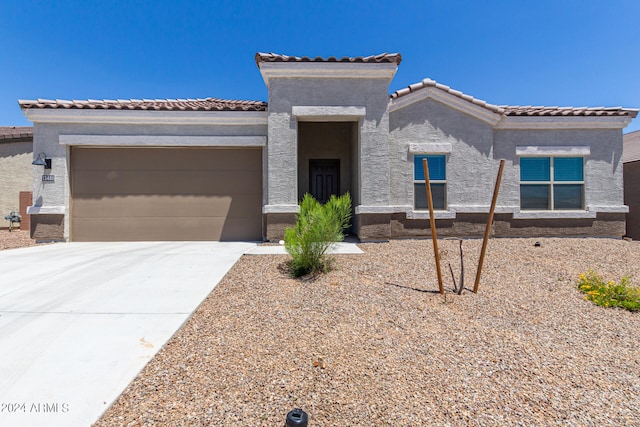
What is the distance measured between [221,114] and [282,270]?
526cm

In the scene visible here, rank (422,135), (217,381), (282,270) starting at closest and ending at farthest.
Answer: (217,381), (282,270), (422,135)

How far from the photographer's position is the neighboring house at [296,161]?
7.94m

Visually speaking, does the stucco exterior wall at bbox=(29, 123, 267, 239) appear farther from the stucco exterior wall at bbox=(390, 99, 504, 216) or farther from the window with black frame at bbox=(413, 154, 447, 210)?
the window with black frame at bbox=(413, 154, 447, 210)

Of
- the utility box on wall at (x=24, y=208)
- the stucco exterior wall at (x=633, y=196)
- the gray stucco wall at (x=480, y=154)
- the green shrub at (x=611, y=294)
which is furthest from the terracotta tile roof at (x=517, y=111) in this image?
the utility box on wall at (x=24, y=208)

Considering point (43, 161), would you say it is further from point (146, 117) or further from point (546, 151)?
point (546, 151)

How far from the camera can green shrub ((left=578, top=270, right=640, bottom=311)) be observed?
13.8 feet

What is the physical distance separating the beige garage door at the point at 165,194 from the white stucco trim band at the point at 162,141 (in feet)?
0.87

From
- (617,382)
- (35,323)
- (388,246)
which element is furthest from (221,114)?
(617,382)

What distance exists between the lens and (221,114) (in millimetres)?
8383

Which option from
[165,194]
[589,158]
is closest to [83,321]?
[165,194]

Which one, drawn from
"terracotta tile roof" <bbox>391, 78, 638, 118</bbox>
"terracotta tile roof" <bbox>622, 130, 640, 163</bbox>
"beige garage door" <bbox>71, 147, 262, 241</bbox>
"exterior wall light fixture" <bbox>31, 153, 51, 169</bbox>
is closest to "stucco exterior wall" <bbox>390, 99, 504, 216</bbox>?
"terracotta tile roof" <bbox>391, 78, 638, 118</bbox>

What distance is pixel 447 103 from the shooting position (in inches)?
337

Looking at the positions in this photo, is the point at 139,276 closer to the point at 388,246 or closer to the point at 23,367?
the point at 23,367

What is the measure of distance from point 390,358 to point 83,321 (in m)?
3.29
